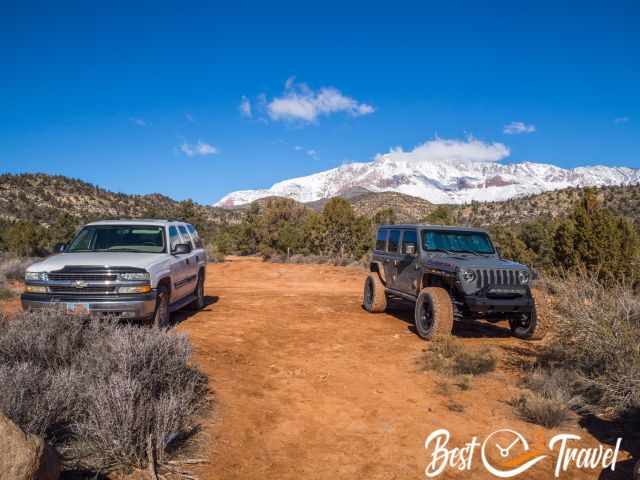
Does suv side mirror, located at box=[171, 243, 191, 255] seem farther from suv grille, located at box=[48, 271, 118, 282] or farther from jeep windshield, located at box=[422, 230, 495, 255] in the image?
jeep windshield, located at box=[422, 230, 495, 255]

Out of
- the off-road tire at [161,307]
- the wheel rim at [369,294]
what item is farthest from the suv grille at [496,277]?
the off-road tire at [161,307]

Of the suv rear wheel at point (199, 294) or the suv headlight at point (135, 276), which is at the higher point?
the suv headlight at point (135, 276)

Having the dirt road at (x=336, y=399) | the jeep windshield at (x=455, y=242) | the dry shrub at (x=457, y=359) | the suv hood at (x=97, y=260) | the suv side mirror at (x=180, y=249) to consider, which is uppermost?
the jeep windshield at (x=455, y=242)

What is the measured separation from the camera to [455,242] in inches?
357

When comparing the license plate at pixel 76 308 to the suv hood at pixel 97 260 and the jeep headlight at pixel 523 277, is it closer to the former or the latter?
the suv hood at pixel 97 260

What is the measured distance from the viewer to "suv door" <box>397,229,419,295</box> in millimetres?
8883

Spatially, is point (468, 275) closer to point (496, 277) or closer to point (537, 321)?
point (496, 277)

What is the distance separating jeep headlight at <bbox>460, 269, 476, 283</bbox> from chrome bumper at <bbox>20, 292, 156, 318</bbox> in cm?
508

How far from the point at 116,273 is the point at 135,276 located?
0.27 m

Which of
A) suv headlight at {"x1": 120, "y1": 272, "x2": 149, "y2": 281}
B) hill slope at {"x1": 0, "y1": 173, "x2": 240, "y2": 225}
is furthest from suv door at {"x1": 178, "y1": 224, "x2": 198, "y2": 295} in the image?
hill slope at {"x1": 0, "y1": 173, "x2": 240, "y2": 225}

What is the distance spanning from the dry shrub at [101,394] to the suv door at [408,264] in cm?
517

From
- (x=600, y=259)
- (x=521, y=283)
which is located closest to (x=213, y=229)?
(x=600, y=259)

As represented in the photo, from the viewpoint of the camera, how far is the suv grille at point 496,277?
24.3ft

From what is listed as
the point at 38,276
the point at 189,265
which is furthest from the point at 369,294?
the point at 38,276
